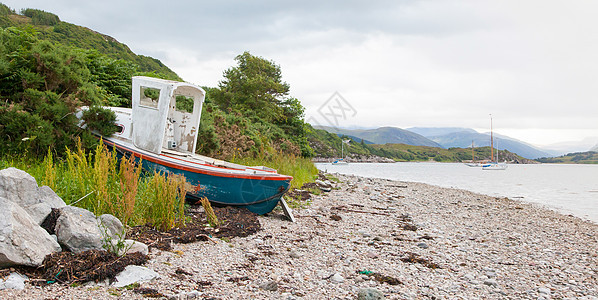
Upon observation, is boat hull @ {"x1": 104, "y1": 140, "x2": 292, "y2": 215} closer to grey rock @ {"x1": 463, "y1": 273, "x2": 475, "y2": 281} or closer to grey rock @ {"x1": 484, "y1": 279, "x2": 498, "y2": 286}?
grey rock @ {"x1": 463, "y1": 273, "x2": 475, "y2": 281}

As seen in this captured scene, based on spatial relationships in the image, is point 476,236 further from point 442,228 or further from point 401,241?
point 401,241

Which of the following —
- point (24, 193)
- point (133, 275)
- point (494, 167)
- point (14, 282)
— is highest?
point (24, 193)

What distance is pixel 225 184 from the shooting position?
745 centimetres

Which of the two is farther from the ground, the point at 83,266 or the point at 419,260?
the point at 83,266

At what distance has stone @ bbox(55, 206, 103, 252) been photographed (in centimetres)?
399

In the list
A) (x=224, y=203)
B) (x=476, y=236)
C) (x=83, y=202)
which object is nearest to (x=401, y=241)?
(x=476, y=236)

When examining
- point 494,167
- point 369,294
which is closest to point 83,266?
point 369,294

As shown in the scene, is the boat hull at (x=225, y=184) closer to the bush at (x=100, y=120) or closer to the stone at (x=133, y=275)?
the bush at (x=100, y=120)

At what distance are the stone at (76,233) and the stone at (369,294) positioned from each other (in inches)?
122

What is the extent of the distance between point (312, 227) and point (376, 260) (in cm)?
233

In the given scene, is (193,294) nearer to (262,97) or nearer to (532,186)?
(262,97)

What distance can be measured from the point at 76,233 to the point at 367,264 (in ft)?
13.2

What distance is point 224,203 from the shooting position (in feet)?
25.1

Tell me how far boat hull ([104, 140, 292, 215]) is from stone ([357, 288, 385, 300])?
12.9 feet
